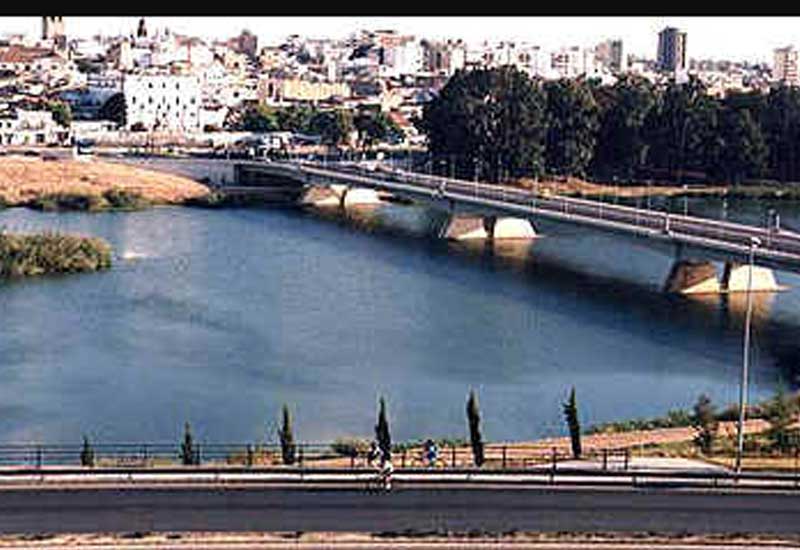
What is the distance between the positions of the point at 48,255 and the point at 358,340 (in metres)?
3.76

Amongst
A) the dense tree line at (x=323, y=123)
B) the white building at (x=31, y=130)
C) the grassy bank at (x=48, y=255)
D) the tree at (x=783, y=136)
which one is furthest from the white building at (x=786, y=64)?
the grassy bank at (x=48, y=255)

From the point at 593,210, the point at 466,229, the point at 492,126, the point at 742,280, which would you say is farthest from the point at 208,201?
the point at 742,280

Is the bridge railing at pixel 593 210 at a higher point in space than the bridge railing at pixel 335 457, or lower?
higher

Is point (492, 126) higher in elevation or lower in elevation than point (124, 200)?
higher

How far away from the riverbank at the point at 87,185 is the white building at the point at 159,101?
6772 millimetres

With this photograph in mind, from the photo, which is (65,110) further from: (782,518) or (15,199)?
(782,518)

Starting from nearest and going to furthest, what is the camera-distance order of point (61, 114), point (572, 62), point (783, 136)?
point (783, 136), point (61, 114), point (572, 62)

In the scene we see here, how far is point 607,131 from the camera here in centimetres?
1881

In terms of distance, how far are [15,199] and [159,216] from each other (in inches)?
81.6

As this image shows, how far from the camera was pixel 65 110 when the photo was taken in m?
23.0

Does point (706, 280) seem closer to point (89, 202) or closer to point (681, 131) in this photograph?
point (681, 131)

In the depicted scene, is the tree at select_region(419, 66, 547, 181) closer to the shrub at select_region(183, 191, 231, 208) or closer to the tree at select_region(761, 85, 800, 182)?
the shrub at select_region(183, 191, 231, 208)

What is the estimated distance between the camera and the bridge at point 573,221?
1013 cm

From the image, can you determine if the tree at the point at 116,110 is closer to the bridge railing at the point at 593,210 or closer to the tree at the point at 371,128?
the tree at the point at 371,128
